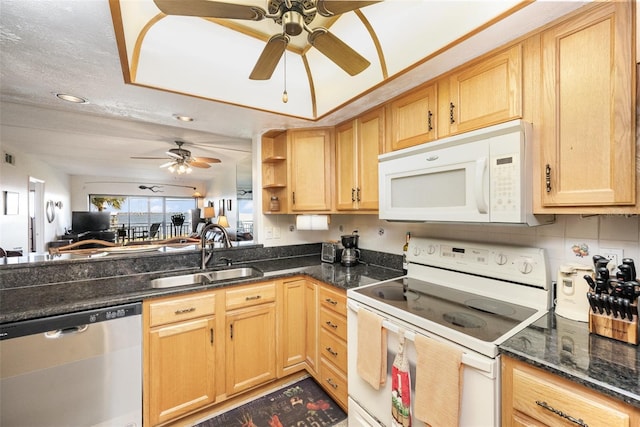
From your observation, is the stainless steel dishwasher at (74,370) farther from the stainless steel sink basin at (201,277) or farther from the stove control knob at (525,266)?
the stove control knob at (525,266)

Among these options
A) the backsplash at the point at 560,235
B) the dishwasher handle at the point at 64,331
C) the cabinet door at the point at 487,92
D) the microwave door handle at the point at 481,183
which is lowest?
the dishwasher handle at the point at 64,331

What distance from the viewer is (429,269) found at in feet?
5.77

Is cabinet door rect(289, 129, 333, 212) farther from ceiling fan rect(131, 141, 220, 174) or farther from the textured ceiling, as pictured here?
ceiling fan rect(131, 141, 220, 174)

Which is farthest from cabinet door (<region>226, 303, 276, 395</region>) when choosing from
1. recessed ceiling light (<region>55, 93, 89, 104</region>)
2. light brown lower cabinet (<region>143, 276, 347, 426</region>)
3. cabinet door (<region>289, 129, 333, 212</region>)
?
recessed ceiling light (<region>55, 93, 89, 104</region>)

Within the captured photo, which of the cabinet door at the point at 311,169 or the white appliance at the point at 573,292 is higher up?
the cabinet door at the point at 311,169

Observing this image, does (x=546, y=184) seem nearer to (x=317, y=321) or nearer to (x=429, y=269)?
(x=429, y=269)

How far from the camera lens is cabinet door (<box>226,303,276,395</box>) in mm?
1811

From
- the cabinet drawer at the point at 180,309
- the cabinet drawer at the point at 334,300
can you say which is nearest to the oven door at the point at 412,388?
the cabinet drawer at the point at 334,300

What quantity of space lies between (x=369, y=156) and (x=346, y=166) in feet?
0.87

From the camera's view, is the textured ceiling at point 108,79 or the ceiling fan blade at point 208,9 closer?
the ceiling fan blade at point 208,9

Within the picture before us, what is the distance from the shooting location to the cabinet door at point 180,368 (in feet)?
5.12

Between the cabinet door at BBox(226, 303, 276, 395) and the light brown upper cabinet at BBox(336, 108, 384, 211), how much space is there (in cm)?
106

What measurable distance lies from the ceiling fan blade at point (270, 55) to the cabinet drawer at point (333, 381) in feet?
6.25

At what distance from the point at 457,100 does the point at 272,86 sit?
4.30ft
